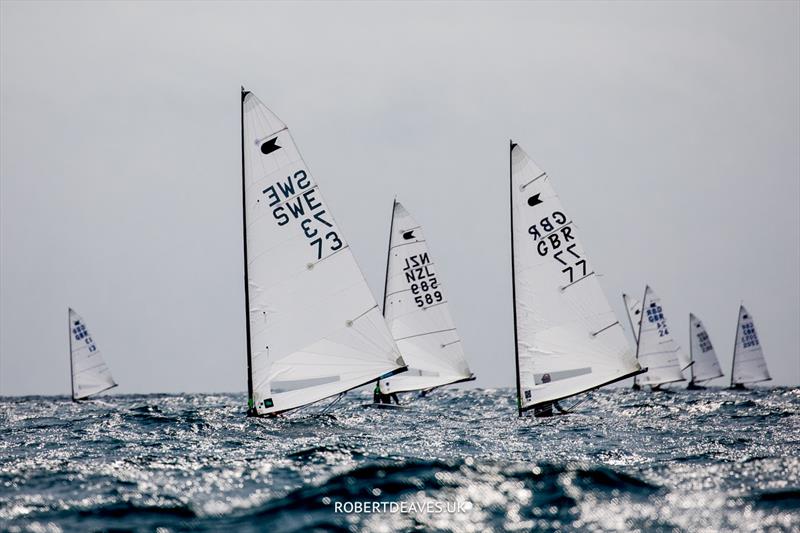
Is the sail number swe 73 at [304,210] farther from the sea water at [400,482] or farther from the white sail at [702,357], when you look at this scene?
the white sail at [702,357]

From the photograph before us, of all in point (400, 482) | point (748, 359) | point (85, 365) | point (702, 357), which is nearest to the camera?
point (400, 482)

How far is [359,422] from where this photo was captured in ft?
80.3

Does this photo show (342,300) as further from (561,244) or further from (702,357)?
(702,357)

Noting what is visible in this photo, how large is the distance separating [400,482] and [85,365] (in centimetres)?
4714

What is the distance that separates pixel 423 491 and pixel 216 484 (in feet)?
9.19

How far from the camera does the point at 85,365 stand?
180 ft

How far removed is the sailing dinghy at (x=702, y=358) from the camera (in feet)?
213

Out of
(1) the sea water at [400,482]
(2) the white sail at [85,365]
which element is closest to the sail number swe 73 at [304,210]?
(1) the sea water at [400,482]

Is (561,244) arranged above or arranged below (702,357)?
above

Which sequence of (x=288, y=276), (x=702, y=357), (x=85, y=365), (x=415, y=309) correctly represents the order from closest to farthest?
(x=288, y=276)
(x=415, y=309)
(x=85, y=365)
(x=702, y=357)

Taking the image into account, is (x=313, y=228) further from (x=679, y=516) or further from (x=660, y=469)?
(x=679, y=516)

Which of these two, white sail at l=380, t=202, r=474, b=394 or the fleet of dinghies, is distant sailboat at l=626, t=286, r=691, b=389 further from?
the fleet of dinghies

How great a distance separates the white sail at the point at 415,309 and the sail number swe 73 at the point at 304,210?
13170 millimetres

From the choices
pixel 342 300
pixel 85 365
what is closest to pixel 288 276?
pixel 342 300
